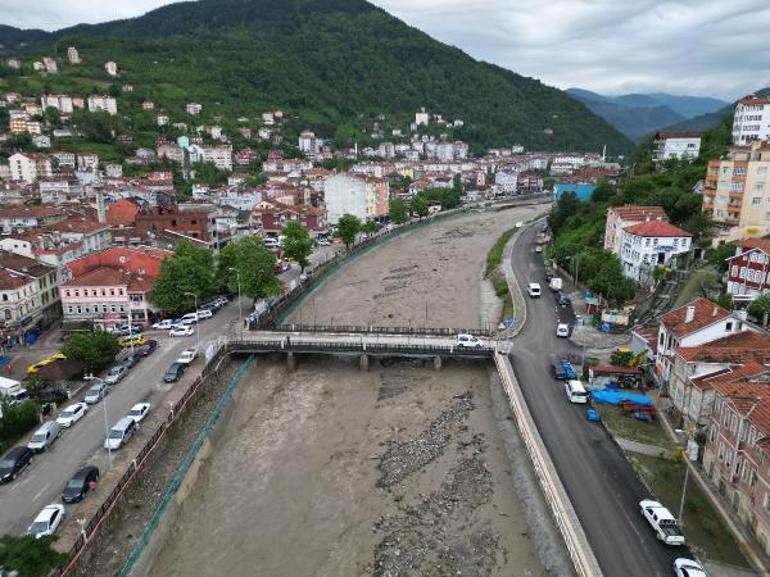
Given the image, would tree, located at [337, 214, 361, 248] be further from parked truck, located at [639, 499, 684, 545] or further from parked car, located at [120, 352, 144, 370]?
parked truck, located at [639, 499, 684, 545]

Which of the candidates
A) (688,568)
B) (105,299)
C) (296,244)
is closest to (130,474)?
(688,568)

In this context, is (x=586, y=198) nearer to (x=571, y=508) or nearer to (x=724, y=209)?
(x=724, y=209)

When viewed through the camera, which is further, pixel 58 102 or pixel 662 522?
pixel 58 102

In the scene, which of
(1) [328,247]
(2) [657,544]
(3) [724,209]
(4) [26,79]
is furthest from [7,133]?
(2) [657,544]

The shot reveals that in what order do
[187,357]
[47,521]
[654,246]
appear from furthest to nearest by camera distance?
1. [654,246]
2. [187,357]
3. [47,521]

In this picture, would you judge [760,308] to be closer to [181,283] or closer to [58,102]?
[181,283]

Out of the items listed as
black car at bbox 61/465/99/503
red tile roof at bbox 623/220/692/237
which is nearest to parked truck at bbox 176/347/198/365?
black car at bbox 61/465/99/503
